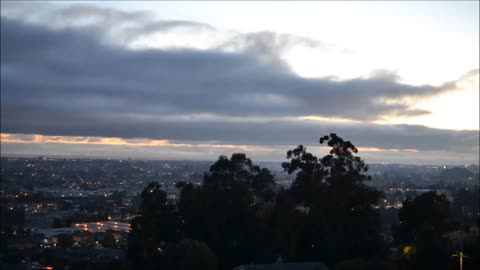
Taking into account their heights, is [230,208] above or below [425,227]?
above

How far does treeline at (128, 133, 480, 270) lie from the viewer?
28469 mm

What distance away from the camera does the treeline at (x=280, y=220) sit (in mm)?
28469

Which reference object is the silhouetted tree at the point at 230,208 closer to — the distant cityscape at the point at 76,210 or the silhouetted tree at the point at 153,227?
the silhouetted tree at the point at 153,227

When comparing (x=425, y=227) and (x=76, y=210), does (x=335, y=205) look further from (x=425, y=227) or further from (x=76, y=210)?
(x=76, y=210)

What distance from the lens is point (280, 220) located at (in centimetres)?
3112

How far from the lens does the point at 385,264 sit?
78.5 ft

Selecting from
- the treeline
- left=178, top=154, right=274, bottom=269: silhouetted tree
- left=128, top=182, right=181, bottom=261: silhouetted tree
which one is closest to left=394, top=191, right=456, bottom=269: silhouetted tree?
the treeline

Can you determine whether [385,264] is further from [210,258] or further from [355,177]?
[355,177]

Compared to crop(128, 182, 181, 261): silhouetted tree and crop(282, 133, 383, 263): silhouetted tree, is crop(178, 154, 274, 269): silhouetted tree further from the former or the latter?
crop(282, 133, 383, 263): silhouetted tree

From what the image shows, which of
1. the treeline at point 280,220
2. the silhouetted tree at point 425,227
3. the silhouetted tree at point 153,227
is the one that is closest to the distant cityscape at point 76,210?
the silhouetted tree at point 153,227

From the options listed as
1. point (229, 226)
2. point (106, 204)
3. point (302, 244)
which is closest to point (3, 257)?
point (229, 226)

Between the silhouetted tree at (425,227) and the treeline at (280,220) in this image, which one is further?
the treeline at (280,220)

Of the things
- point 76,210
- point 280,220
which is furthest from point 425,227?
point 76,210

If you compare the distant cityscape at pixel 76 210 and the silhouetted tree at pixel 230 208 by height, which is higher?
the silhouetted tree at pixel 230 208
